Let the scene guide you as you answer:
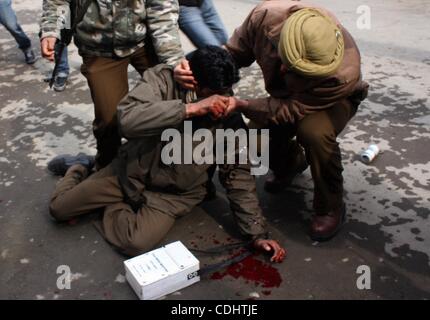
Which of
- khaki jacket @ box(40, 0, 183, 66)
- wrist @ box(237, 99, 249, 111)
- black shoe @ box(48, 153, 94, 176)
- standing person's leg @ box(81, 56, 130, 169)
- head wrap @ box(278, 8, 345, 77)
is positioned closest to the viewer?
head wrap @ box(278, 8, 345, 77)

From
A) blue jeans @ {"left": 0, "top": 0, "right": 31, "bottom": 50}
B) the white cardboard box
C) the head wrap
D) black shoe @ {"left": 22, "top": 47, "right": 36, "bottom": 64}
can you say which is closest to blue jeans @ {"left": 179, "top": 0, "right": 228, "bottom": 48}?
the head wrap

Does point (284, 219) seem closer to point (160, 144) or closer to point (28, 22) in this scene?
point (160, 144)

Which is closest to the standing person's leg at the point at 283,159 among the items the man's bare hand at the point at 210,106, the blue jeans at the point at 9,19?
the man's bare hand at the point at 210,106

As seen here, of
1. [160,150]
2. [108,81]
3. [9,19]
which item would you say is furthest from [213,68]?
[9,19]

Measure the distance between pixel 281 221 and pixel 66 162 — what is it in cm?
145

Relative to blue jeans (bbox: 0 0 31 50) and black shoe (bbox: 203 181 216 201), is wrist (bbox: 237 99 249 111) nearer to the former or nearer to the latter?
black shoe (bbox: 203 181 216 201)

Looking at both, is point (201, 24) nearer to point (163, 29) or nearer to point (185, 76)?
point (163, 29)

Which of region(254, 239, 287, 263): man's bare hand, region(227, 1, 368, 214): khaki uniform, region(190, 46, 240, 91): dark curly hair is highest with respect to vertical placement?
region(190, 46, 240, 91): dark curly hair

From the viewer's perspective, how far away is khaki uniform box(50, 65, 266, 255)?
2.22m

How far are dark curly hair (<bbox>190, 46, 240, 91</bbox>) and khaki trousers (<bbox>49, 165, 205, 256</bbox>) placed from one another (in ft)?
2.27

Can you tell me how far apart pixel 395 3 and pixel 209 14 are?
4.73 metres

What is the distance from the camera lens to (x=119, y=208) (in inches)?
102

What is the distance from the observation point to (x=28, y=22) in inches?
275

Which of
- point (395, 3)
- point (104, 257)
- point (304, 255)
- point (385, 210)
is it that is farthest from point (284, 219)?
point (395, 3)
